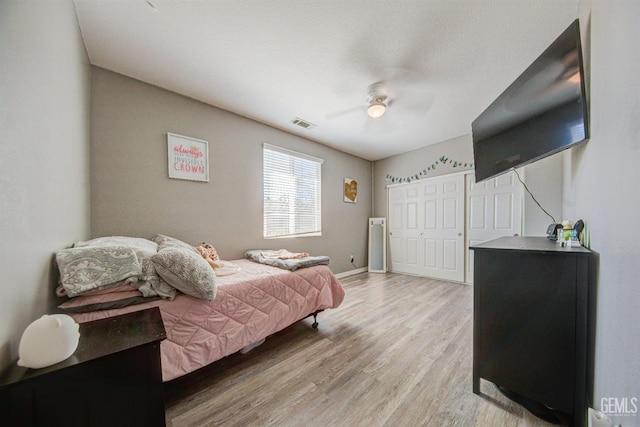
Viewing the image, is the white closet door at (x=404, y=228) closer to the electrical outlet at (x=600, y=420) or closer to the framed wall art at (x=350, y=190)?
the framed wall art at (x=350, y=190)

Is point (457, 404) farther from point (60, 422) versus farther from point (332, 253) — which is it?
point (332, 253)

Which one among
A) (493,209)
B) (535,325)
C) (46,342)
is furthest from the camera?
(493,209)

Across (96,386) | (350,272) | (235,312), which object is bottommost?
(350,272)

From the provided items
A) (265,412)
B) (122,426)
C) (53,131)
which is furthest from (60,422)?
(53,131)

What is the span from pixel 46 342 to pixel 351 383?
1.50 meters

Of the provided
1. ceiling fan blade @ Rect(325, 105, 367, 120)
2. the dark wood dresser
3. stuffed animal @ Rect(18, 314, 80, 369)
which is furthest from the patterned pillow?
ceiling fan blade @ Rect(325, 105, 367, 120)

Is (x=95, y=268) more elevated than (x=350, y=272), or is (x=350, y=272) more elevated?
(x=95, y=268)

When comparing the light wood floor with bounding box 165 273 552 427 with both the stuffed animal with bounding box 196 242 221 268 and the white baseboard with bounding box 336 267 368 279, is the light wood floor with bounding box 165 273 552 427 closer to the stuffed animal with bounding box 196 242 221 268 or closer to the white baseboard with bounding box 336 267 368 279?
the stuffed animal with bounding box 196 242 221 268

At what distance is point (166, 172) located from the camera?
90.4 inches

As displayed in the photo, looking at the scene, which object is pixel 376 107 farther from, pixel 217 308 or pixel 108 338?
pixel 108 338

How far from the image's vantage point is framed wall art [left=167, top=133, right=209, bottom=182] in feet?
7.63

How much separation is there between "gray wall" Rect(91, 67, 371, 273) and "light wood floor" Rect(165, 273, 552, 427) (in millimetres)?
1427

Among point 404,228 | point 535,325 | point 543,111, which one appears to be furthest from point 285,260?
point 404,228

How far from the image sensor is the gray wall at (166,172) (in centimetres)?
198
